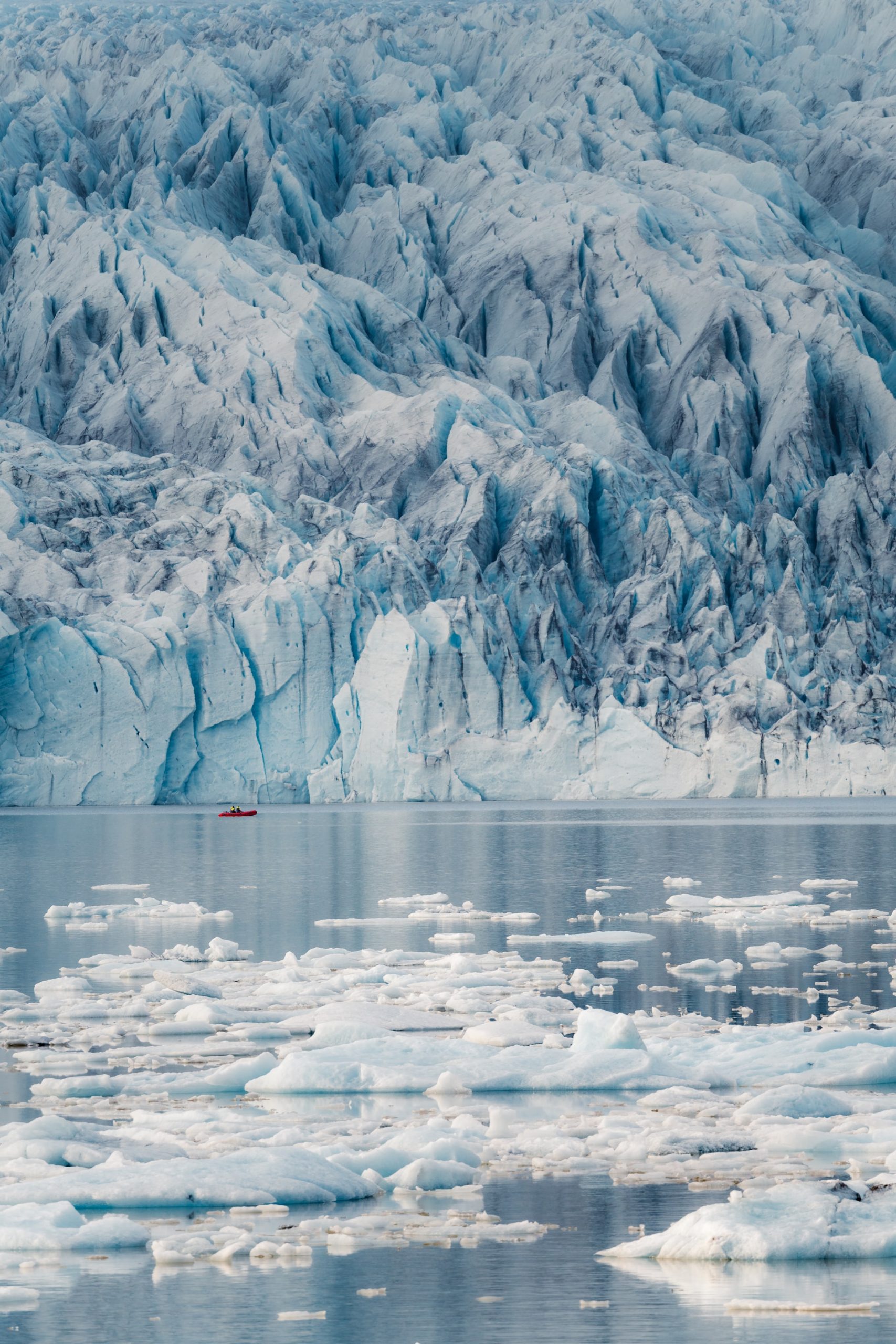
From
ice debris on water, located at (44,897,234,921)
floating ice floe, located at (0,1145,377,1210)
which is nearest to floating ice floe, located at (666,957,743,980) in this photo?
ice debris on water, located at (44,897,234,921)

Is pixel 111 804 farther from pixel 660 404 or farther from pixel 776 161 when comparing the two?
pixel 776 161

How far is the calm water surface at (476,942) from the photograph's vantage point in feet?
27.6

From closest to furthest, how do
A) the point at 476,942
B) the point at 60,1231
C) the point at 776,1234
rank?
the point at 776,1234 → the point at 60,1231 → the point at 476,942

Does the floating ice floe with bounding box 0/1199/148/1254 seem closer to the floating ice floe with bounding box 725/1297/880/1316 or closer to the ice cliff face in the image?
the floating ice floe with bounding box 725/1297/880/1316

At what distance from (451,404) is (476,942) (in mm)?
56421

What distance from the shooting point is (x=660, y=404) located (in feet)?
282

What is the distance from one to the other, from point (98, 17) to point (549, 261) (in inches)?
2402

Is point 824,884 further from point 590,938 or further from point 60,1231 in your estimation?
point 60,1231

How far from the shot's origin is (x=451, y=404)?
3086 inches

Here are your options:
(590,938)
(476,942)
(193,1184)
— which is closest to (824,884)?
(590,938)

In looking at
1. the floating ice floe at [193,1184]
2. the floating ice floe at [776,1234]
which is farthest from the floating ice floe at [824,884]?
the floating ice floe at [776,1234]

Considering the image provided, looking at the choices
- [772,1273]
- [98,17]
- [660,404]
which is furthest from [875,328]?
[772,1273]

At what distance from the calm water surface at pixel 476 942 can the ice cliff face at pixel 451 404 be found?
3.19 meters

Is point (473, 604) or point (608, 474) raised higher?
point (608, 474)
